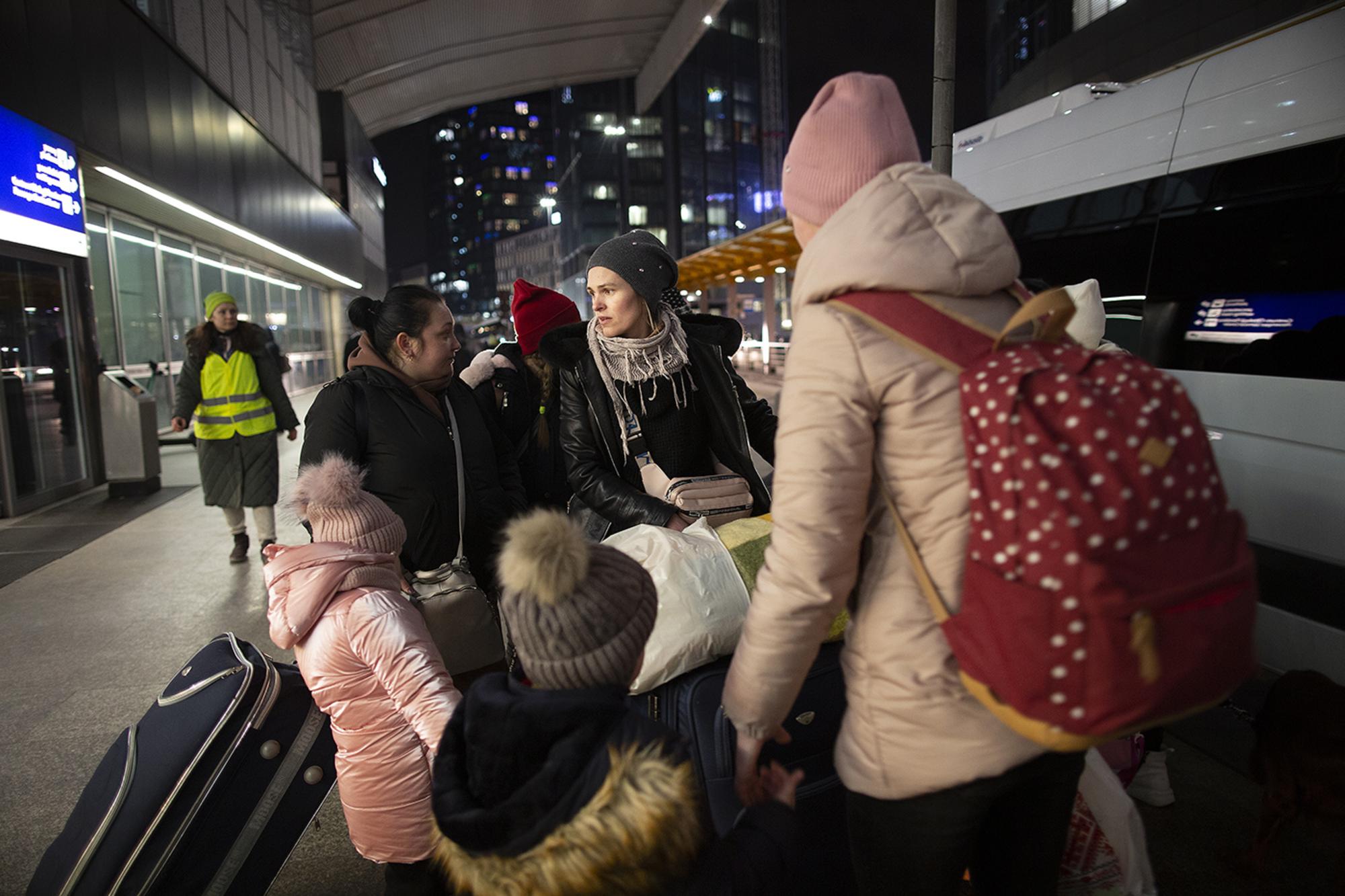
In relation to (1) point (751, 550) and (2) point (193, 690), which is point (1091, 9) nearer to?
(1) point (751, 550)

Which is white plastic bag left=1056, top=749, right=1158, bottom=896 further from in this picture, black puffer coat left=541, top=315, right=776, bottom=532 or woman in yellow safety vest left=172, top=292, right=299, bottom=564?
woman in yellow safety vest left=172, top=292, right=299, bottom=564

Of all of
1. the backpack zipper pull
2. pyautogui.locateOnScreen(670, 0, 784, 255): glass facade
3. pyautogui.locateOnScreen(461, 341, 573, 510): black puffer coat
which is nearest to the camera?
the backpack zipper pull

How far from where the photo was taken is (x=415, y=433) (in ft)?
9.43

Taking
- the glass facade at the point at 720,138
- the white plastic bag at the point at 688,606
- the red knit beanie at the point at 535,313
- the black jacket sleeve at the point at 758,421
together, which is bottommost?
the white plastic bag at the point at 688,606

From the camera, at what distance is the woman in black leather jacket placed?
2.59 m

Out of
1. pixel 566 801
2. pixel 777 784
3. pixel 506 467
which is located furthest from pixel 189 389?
pixel 777 784

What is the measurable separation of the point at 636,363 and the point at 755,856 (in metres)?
1.61

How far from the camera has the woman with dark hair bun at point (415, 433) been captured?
2.83m

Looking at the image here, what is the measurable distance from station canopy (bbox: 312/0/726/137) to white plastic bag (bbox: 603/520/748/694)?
27367 mm

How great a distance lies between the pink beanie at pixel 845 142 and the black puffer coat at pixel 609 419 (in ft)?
4.33

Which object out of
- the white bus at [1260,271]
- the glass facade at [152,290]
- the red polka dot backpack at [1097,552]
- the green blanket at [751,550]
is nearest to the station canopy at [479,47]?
the glass facade at [152,290]

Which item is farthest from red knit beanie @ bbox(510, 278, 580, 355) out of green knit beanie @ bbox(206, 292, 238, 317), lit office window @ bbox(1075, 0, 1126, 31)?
lit office window @ bbox(1075, 0, 1126, 31)

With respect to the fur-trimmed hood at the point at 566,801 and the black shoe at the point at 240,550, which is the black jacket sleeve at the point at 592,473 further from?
the black shoe at the point at 240,550

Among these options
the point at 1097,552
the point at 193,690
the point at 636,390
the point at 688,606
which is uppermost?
the point at 636,390
